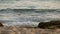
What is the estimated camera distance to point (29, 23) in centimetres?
88

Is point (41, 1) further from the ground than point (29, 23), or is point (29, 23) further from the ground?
point (41, 1)

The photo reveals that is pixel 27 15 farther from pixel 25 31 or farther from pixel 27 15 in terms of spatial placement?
pixel 25 31

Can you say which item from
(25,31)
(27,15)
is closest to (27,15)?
(27,15)

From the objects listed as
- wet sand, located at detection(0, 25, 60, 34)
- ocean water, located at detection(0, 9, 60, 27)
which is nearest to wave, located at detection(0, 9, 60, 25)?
ocean water, located at detection(0, 9, 60, 27)

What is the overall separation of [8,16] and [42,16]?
210 mm

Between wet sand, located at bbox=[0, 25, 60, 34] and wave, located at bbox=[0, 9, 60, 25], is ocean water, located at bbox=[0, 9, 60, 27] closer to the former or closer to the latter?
wave, located at bbox=[0, 9, 60, 25]

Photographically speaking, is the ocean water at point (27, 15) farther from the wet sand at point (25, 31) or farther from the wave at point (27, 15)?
the wet sand at point (25, 31)

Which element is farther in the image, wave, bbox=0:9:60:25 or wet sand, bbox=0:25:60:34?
wave, bbox=0:9:60:25

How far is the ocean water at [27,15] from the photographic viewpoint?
2.92 ft

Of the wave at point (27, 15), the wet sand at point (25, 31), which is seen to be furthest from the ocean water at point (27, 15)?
the wet sand at point (25, 31)

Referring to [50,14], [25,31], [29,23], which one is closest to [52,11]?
[50,14]

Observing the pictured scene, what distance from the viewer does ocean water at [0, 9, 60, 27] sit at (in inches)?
35.0

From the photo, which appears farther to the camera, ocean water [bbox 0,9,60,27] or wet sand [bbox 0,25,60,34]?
ocean water [bbox 0,9,60,27]

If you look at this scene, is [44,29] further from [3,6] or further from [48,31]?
[3,6]
